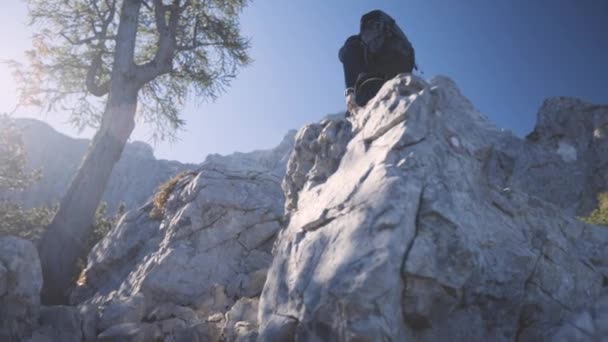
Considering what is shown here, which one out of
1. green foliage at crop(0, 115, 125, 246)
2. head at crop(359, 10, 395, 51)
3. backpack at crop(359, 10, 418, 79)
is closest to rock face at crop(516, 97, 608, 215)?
backpack at crop(359, 10, 418, 79)

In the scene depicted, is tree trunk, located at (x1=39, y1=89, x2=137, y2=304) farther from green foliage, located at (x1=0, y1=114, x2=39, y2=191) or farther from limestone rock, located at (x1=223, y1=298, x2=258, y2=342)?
limestone rock, located at (x1=223, y1=298, x2=258, y2=342)

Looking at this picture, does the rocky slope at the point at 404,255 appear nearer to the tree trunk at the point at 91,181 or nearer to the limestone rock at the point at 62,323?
the limestone rock at the point at 62,323

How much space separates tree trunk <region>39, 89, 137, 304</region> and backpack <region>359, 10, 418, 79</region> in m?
7.98

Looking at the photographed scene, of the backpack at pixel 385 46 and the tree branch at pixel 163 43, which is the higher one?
the tree branch at pixel 163 43

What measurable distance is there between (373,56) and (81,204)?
8.32 meters

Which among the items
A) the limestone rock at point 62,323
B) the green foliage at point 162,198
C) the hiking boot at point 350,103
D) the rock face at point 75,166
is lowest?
the limestone rock at point 62,323

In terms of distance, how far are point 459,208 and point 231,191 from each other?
5.67 metres

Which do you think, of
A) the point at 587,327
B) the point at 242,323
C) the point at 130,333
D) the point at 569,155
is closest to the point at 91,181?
the point at 130,333

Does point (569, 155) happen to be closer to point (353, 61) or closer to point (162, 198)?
point (353, 61)

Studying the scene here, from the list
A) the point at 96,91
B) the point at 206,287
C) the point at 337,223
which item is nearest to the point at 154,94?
the point at 96,91

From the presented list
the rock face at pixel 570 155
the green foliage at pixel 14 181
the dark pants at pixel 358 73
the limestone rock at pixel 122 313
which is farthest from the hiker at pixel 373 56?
Answer: the rock face at pixel 570 155

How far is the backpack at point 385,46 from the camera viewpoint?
4688 millimetres

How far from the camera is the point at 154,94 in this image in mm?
13500

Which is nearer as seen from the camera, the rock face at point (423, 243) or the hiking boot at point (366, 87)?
the rock face at point (423, 243)
